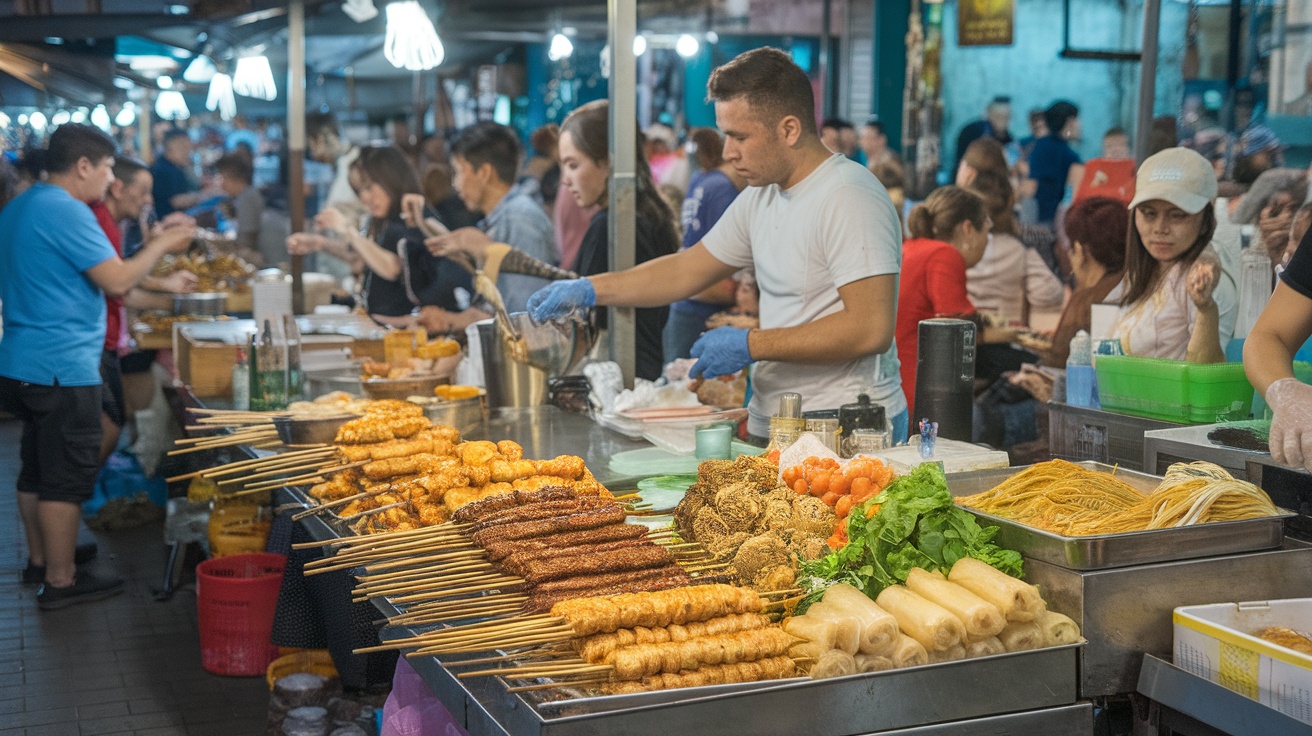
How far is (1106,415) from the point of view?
378 centimetres

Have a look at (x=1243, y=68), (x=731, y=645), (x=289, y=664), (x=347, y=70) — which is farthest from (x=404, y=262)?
(x=347, y=70)

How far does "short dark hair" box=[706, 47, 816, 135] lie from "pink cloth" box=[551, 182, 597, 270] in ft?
11.1

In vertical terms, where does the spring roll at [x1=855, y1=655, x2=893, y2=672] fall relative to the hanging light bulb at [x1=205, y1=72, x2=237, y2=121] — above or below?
below

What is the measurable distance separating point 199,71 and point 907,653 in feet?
58.6

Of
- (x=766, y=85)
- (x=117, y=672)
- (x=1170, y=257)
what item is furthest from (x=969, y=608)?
(x=117, y=672)

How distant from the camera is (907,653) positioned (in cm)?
239

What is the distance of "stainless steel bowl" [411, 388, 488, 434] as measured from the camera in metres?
4.52

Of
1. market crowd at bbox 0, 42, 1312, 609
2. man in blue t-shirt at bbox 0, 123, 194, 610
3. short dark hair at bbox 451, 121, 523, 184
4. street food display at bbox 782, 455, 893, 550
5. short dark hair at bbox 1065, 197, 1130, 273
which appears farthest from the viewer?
short dark hair at bbox 451, 121, 523, 184

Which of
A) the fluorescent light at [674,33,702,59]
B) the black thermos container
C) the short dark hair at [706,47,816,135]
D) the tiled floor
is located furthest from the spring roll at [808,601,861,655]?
the fluorescent light at [674,33,702,59]

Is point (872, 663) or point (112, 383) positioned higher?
point (872, 663)

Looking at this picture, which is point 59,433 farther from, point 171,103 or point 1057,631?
point 171,103

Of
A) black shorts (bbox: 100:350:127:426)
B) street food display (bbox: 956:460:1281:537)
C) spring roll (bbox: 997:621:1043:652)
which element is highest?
street food display (bbox: 956:460:1281:537)

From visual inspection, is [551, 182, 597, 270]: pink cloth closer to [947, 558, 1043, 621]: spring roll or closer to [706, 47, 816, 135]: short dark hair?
[706, 47, 816, 135]: short dark hair

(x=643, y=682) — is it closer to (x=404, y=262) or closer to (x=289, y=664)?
(x=289, y=664)
